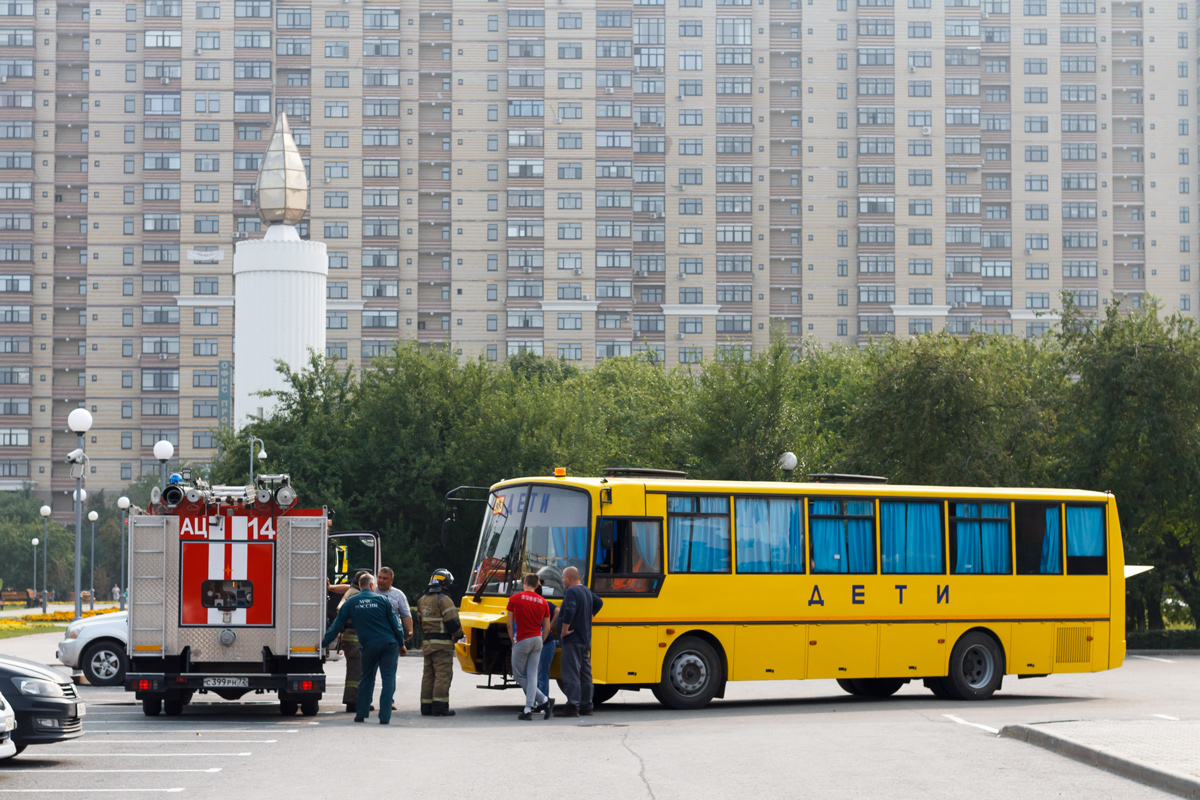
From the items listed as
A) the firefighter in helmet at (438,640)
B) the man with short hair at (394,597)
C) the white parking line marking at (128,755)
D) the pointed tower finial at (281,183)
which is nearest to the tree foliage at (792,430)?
the pointed tower finial at (281,183)

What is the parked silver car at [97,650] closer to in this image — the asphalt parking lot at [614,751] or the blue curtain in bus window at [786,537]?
the asphalt parking lot at [614,751]

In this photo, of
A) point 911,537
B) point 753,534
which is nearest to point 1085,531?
point 911,537

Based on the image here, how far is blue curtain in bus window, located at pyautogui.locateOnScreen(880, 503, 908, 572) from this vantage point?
67.9ft

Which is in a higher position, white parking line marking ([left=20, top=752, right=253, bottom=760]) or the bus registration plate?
the bus registration plate

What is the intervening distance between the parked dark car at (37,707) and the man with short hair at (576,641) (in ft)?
20.0

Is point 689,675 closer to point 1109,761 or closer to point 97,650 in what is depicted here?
point 1109,761

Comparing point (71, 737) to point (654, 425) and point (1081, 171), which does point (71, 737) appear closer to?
point (654, 425)

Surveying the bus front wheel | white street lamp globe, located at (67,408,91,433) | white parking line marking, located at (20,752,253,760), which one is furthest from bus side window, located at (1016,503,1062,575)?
white street lamp globe, located at (67,408,91,433)

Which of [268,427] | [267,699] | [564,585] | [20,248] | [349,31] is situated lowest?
[267,699]

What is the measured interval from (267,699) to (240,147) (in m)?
103

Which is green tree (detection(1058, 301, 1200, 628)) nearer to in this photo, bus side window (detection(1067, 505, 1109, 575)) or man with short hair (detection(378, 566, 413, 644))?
bus side window (detection(1067, 505, 1109, 575))

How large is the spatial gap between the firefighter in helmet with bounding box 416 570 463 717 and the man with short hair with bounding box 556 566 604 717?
4.24ft

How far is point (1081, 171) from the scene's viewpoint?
124562 mm

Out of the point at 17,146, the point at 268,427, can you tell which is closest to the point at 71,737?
the point at 268,427
